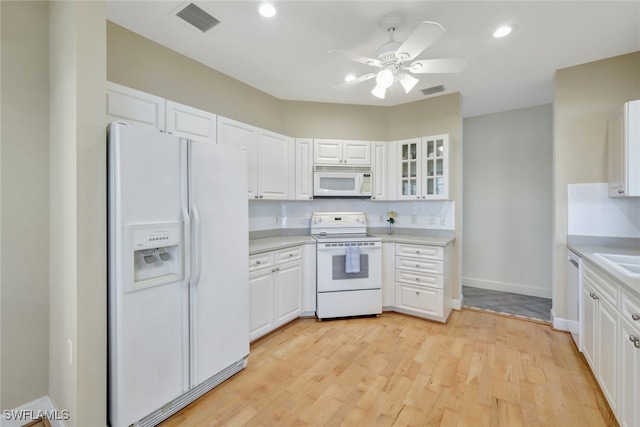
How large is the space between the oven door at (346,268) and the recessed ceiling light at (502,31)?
2.28 metres

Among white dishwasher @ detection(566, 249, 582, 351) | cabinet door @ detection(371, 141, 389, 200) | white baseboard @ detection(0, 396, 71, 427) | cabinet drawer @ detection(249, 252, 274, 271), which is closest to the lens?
white baseboard @ detection(0, 396, 71, 427)

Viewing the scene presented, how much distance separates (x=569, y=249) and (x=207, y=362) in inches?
138

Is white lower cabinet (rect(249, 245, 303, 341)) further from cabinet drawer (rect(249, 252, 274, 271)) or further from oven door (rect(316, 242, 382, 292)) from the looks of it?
oven door (rect(316, 242, 382, 292))

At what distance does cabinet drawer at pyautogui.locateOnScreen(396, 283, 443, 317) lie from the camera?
10.2 ft

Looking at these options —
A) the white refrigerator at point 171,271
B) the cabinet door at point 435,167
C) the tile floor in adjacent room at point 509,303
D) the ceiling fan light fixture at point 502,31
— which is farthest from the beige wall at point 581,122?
the white refrigerator at point 171,271

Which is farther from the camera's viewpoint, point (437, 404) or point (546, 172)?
point (546, 172)

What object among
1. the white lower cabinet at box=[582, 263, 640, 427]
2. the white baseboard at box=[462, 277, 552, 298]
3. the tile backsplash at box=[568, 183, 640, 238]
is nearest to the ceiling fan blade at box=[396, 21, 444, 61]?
the white lower cabinet at box=[582, 263, 640, 427]

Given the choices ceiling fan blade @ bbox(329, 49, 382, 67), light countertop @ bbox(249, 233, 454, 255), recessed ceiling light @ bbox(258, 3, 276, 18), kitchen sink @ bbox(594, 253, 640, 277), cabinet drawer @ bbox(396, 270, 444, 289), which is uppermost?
recessed ceiling light @ bbox(258, 3, 276, 18)

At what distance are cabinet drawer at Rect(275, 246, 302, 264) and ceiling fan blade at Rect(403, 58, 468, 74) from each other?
208cm

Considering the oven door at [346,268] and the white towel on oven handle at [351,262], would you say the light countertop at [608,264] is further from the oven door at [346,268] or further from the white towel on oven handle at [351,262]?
the white towel on oven handle at [351,262]

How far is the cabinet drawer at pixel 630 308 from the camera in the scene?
135 centimetres

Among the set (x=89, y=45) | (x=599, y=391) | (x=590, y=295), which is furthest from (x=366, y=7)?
(x=599, y=391)

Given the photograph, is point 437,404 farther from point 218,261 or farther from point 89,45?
point 89,45

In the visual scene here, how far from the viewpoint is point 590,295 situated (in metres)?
2.08
